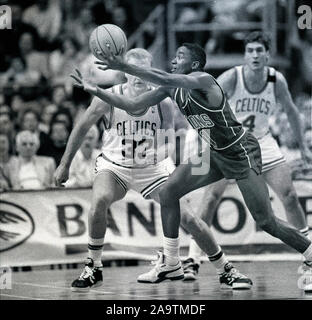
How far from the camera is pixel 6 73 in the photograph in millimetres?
12055

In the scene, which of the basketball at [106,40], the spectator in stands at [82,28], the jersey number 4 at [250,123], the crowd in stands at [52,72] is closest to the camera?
the basketball at [106,40]

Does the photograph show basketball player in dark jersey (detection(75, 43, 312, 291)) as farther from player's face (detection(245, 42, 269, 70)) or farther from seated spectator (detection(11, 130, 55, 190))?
seated spectator (detection(11, 130, 55, 190))

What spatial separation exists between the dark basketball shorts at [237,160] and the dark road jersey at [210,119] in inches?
1.8

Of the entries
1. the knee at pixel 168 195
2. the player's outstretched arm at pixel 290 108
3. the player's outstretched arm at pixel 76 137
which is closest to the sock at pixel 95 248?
the player's outstretched arm at pixel 76 137

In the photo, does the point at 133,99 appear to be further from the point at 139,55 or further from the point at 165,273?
the point at 165,273

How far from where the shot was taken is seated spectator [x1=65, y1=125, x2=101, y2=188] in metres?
9.13

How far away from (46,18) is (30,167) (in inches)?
160

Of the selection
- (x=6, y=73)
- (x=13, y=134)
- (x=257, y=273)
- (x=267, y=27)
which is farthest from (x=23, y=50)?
(x=257, y=273)

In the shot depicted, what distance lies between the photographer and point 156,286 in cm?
770

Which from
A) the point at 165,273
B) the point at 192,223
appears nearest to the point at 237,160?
the point at 192,223

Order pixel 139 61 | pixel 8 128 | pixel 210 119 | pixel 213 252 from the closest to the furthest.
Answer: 1. pixel 210 119
2. pixel 213 252
3. pixel 139 61
4. pixel 8 128

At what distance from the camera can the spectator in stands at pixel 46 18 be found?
1250 centimetres

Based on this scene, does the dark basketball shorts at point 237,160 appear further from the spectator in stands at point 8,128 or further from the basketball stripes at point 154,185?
the spectator in stands at point 8,128
